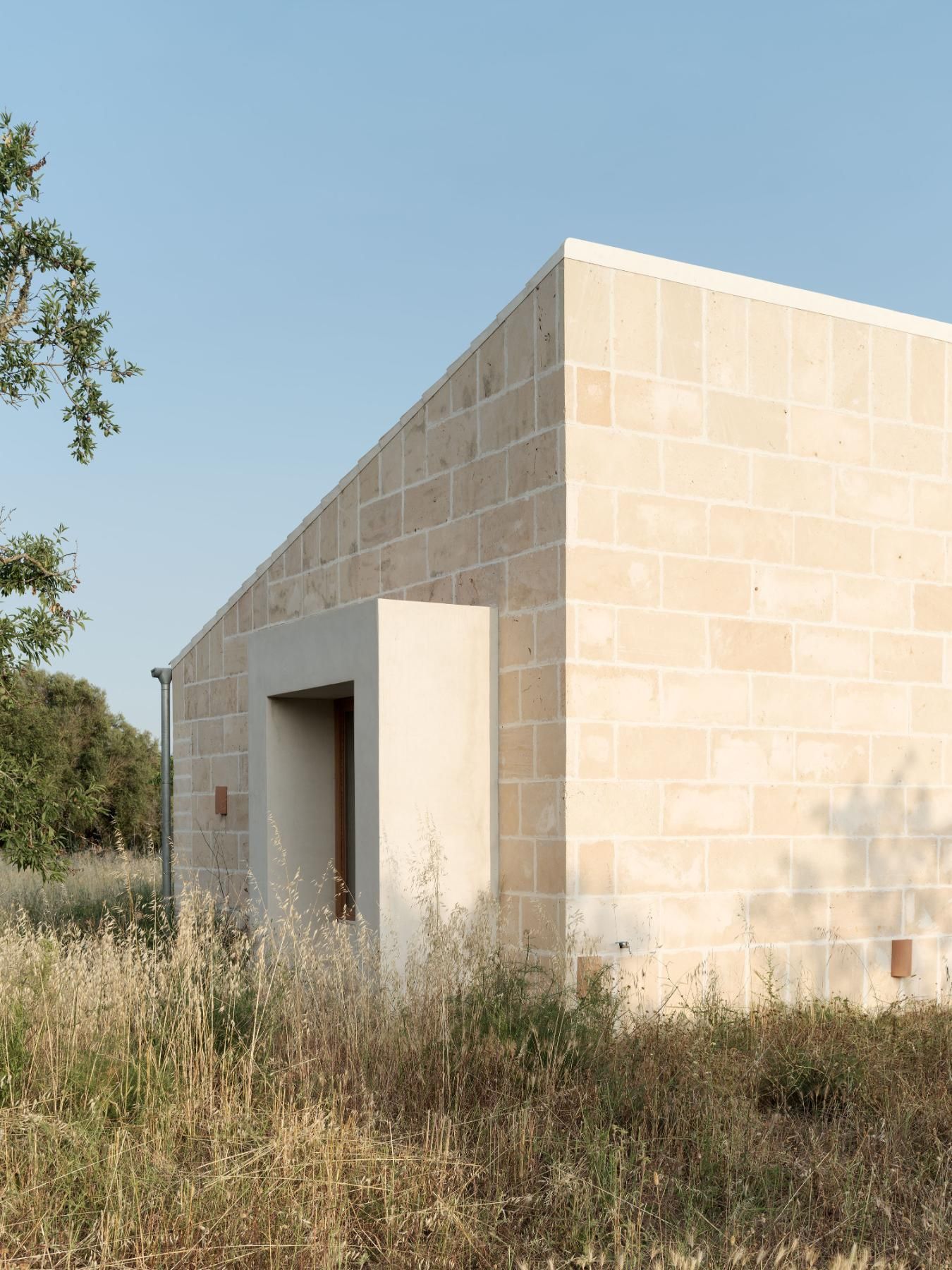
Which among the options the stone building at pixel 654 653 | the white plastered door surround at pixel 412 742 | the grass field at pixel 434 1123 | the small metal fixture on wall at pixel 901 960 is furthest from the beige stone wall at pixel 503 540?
the small metal fixture on wall at pixel 901 960

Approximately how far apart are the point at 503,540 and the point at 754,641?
5.84 ft

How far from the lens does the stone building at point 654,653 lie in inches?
304

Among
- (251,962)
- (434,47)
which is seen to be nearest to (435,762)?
(251,962)

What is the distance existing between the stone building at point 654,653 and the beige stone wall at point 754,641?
2 cm

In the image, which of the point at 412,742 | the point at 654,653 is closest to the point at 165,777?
the point at 412,742

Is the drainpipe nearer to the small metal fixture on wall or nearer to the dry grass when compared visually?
the dry grass

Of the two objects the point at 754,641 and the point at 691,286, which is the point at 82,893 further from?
the point at 691,286

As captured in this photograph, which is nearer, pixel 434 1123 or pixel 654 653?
pixel 434 1123

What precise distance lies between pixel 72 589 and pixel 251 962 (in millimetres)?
3708

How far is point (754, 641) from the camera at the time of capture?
27.3 ft

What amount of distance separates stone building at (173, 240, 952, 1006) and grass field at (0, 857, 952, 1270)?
84 centimetres

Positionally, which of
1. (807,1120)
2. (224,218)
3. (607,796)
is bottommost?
(807,1120)

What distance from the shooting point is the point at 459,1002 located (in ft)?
20.6

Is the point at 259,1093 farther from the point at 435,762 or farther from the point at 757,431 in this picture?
the point at 757,431
